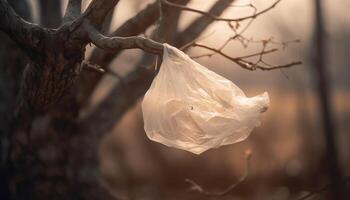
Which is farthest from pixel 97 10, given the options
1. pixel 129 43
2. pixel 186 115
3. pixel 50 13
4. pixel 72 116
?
pixel 50 13

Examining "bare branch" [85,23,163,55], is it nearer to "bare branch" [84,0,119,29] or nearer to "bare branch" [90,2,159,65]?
"bare branch" [84,0,119,29]

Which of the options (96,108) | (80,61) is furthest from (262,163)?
(80,61)

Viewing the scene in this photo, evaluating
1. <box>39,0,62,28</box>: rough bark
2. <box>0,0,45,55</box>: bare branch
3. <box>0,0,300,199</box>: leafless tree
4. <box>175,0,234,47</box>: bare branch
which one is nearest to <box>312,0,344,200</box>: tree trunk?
<box>0,0,300,199</box>: leafless tree

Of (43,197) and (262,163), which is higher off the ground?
(43,197)

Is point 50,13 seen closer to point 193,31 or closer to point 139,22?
point 193,31

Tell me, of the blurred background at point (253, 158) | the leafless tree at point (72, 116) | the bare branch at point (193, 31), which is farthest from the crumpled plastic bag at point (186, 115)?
the blurred background at point (253, 158)

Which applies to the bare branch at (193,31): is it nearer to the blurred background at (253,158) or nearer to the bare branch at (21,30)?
the bare branch at (21,30)

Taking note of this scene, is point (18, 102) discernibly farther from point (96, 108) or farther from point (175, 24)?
point (175, 24)

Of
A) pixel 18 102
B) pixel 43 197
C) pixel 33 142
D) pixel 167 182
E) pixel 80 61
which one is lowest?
pixel 167 182
